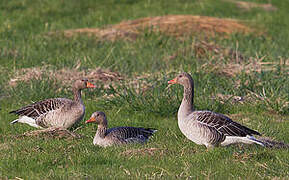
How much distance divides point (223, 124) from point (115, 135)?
186cm

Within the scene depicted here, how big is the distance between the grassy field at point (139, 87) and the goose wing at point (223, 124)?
1.12ft

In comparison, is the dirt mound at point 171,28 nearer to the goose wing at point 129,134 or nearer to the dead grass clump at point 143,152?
the goose wing at point 129,134

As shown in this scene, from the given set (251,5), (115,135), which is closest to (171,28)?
(251,5)

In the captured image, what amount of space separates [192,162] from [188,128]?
43.0 inches

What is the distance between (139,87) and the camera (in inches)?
517


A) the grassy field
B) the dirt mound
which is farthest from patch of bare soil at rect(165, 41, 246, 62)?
the dirt mound

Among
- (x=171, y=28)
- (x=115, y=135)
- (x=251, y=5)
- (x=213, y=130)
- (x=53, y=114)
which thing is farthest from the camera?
(x=251, y=5)

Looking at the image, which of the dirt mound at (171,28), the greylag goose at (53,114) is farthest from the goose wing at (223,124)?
the dirt mound at (171,28)

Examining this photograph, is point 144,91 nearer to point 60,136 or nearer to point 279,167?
point 60,136

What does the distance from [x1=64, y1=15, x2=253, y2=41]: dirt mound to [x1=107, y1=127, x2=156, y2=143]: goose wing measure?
33.9 ft

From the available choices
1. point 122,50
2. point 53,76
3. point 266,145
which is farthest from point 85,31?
point 266,145

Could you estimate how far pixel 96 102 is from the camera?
1320 cm

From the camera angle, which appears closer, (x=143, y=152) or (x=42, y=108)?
(x=143, y=152)

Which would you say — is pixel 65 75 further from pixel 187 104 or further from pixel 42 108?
pixel 187 104
